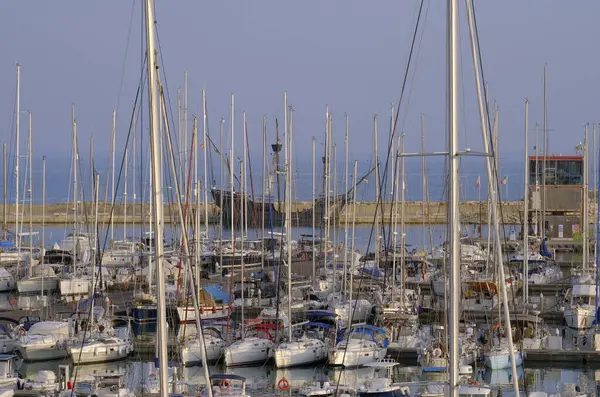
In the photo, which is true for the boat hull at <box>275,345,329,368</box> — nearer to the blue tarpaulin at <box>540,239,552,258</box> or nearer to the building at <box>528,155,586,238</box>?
the blue tarpaulin at <box>540,239,552,258</box>

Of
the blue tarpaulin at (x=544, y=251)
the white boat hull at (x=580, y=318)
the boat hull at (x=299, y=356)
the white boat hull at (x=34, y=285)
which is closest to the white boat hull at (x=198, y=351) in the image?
the boat hull at (x=299, y=356)

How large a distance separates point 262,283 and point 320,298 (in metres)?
2.43

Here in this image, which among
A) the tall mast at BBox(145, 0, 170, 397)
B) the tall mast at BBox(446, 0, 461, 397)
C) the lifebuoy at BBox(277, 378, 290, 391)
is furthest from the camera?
the lifebuoy at BBox(277, 378, 290, 391)

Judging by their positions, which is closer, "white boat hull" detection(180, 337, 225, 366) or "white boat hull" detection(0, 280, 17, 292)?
"white boat hull" detection(180, 337, 225, 366)

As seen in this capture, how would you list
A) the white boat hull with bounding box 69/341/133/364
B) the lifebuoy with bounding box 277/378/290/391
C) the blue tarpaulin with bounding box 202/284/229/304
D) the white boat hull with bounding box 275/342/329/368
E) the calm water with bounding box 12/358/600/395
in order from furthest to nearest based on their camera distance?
1. the blue tarpaulin with bounding box 202/284/229/304
2. the white boat hull with bounding box 69/341/133/364
3. the white boat hull with bounding box 275/342/329/368
4. the calm water with bounding box 12/358/600/395
5. the lifebuoy with bounding box 277/378/290/391

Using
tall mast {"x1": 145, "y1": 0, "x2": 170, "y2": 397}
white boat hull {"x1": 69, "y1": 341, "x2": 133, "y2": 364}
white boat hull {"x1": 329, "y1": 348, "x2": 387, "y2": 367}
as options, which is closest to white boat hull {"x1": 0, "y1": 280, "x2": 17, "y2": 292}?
white boat hull {"x1": 69, "y1": 341, "x2": 133, "y2": 364}

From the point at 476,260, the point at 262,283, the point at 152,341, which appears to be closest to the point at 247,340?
the point at 152,341

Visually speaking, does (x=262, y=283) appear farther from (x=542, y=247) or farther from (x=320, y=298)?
(x=542, y=247)

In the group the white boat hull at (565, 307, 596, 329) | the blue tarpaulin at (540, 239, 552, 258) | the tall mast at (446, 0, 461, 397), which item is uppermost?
the tall mast at (446, 0, 461, 397)

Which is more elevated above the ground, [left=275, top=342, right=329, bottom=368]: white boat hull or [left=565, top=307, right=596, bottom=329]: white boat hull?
[left=565, top=307, right=596, bottom=329]: white boat hull

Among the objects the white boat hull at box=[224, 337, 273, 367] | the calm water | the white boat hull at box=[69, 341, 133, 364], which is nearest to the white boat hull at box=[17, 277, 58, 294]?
the calm water

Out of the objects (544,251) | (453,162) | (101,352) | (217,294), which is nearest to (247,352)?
(101,352)

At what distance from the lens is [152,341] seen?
2952cm

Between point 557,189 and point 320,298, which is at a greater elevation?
point 557,189
